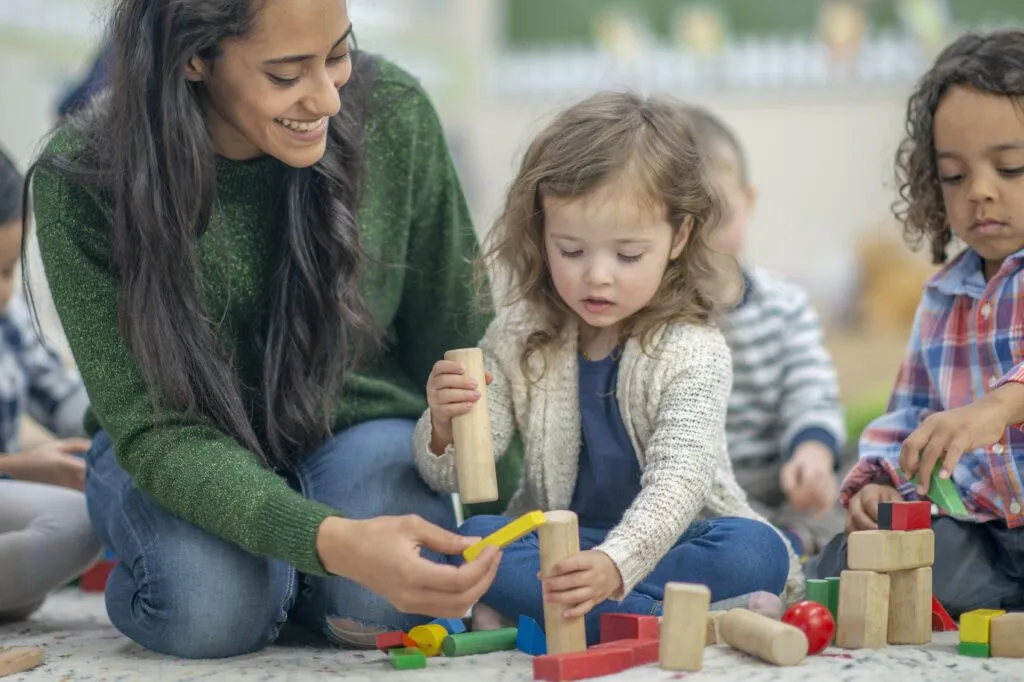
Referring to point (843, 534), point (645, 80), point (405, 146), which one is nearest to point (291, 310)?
point (405, 146)

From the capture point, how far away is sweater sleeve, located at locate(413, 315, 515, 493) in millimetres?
1233

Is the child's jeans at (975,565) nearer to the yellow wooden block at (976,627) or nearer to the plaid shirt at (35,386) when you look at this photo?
the yellow wooden block at (976,627)

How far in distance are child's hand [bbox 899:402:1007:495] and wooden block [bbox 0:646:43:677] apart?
0.77 meters

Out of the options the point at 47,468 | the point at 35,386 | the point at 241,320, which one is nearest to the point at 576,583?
the point at 241,320

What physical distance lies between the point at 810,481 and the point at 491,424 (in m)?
0.44

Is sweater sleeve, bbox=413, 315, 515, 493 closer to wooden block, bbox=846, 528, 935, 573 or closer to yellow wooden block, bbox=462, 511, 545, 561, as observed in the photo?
yellow wooden block, bbox=462, 511, 545, 561

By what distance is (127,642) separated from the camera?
1.23 meters

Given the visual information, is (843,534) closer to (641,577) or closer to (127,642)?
(641,577)

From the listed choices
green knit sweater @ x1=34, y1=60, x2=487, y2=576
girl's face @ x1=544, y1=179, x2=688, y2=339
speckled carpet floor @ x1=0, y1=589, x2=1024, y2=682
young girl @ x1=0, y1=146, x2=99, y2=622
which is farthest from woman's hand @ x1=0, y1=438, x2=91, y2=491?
girl's face @ x1=544, y1=179, x2=688, y2=339

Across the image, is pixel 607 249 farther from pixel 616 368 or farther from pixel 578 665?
pixel 578 665

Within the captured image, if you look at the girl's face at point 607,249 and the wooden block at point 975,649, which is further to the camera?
the girl's face at point 607,249

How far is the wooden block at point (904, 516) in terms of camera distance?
110cm

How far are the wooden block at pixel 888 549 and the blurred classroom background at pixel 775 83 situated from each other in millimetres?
2050

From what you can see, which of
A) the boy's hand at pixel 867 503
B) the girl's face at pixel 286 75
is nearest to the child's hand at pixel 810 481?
the boy's hand at pixel 867 503
